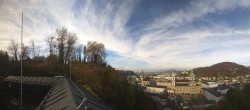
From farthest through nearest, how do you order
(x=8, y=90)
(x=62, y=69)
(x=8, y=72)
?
(x=62, y=69) → (x=8, y=72) → (x=8, y=90)

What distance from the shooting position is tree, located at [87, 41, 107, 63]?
194 ft

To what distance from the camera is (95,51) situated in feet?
196

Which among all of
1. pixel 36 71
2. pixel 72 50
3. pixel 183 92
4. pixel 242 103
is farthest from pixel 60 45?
pixel 183 92

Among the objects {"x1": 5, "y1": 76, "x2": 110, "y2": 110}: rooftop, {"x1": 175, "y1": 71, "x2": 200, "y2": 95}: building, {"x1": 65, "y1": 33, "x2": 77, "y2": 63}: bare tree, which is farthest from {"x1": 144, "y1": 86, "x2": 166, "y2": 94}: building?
{"x1": 5, "y1": 76, "x2": 110, "y2": 110}: rooftop

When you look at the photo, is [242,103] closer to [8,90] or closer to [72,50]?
[72,50]

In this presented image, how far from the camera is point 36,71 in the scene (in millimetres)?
35844

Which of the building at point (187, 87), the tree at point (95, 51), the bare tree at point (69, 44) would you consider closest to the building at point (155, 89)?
the building at point (187, 87)

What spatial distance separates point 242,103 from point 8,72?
38844mm

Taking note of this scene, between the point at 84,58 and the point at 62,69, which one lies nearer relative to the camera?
the point at 62,69

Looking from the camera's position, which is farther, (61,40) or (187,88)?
(187,88)

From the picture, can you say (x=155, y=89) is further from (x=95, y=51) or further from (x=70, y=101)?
(x=70, y=101)

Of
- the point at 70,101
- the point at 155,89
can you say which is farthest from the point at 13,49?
the point at 155,89

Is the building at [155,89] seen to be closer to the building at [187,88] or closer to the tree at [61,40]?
the building at [187,88]

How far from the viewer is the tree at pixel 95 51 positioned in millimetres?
58981
